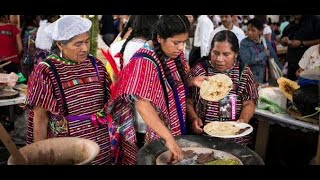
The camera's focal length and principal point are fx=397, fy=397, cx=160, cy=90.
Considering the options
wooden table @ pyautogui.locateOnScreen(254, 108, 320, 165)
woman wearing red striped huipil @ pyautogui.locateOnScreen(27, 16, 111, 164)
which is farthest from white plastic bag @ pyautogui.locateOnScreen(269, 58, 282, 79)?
woman wearing red striped huipil @ pyautogui.locateOnScreen(27, 16, 111, 164)

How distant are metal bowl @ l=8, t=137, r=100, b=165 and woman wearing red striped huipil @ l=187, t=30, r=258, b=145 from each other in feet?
3.75

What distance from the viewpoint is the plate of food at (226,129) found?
2.70 meters

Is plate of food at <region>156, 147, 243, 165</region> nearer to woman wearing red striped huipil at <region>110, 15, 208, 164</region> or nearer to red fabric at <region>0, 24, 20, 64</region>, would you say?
woman wearing red striped huipil at <region>110, 15, 208, 164</region>

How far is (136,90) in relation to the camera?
2.34 m

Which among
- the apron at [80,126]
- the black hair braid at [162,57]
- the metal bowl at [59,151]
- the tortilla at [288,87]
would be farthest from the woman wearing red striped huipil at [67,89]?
the tortilla at [288,87]

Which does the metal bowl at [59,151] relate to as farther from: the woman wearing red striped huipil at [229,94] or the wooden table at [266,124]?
the wooden table at [266,124]

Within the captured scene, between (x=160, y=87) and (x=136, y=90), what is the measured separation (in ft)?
0.61

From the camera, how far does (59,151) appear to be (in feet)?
6.32

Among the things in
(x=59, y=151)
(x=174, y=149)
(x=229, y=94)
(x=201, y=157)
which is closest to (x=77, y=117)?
(x=59, y=151)

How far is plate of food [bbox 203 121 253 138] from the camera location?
2.70 m
